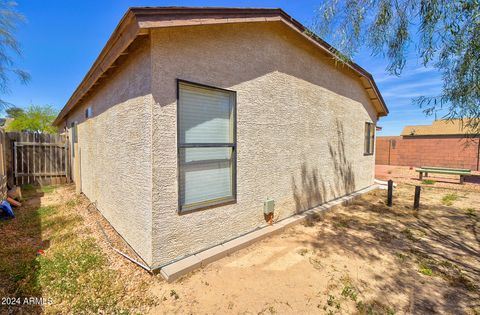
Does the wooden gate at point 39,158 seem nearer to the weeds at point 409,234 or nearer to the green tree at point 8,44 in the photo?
the green tree at point 8,44

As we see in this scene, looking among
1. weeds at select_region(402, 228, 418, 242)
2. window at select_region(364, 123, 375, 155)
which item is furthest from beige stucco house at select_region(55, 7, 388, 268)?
window at select_region(364, 123, 375, 155)

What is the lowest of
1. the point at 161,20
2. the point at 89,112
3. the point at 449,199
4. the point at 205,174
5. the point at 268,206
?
the point at 449,199

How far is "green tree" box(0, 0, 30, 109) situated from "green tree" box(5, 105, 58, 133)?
22.0m

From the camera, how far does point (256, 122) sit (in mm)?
4199

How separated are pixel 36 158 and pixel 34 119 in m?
27.1

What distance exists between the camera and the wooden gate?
332 inches

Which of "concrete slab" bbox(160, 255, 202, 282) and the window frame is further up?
the window frame

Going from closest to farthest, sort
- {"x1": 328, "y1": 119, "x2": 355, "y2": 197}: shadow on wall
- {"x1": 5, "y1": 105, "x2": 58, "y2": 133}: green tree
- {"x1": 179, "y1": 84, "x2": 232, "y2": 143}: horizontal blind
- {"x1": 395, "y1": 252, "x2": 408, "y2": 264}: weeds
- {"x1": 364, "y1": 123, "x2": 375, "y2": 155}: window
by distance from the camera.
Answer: {"x1": 179, "y1": 84, "x2": 232, "y2": 143}: horizontal blind
{"x1": 395, "y1": 252, "x2": 408, "y2": 264}: weeds
{"x1": 328, "y1": 119, "x2": 355, "y2": 197}: shadow on wall
{"x1": 364, "y1": 123, "x2": 375, "y2": 155}: window
{"x1": 5, "y1": 105, "x2": 58, "y2": 133}: green tree

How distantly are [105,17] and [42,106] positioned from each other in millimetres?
34332

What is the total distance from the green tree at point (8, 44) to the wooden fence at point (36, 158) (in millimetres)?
3328

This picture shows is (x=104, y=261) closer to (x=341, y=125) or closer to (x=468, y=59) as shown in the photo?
(x=468, y=59)

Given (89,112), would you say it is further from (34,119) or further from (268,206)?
(34,119)

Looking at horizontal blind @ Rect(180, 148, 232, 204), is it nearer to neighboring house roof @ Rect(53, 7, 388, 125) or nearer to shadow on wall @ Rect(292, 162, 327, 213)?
neighboring house roof @ Rect(53, 7, 388, 125)

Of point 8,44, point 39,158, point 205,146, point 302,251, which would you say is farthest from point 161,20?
point 8,44
